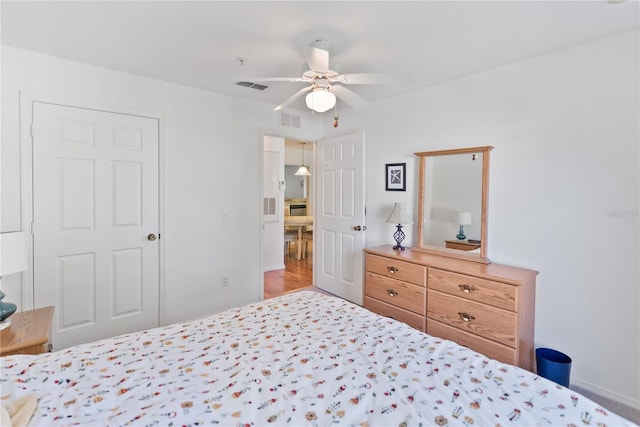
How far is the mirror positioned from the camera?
8.79 ft

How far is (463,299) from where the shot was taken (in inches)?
93.9

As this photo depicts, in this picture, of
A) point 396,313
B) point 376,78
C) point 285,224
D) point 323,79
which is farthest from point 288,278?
point 376,78

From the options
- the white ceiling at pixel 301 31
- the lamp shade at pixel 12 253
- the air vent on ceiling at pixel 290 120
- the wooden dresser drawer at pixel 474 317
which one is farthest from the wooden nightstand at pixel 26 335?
the air vent on ceiling at pixel 290 120

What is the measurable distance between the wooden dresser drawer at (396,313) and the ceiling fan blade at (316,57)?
2061 millimetres

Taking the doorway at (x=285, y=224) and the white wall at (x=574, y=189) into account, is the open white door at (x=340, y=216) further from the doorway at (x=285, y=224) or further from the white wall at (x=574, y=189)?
the white wall at (x=574, y=189)

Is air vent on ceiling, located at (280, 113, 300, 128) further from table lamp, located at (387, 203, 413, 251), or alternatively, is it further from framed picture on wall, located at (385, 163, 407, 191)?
table lamp, located at (387, 203, 413, 251)

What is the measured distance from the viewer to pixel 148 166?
292 centimetres

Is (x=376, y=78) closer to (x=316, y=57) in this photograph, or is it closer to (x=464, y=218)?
(x=316, y=57)

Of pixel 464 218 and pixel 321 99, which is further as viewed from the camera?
pixel 464 218

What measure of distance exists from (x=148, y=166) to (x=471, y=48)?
285cm

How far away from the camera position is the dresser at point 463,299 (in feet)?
7.06

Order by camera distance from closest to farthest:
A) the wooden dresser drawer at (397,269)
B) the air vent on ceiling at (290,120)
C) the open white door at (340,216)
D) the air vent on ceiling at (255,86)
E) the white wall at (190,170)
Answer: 1. the white wall at (190,170)
2. the wooden dresser drawer at (397,269)
3. the air vent on ceiling at (255,86)
4. the open white door at (340,216)
5. the air vent on ceiling at (290,120)

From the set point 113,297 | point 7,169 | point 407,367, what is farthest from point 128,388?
point 7,169

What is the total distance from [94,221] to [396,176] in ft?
9.34
